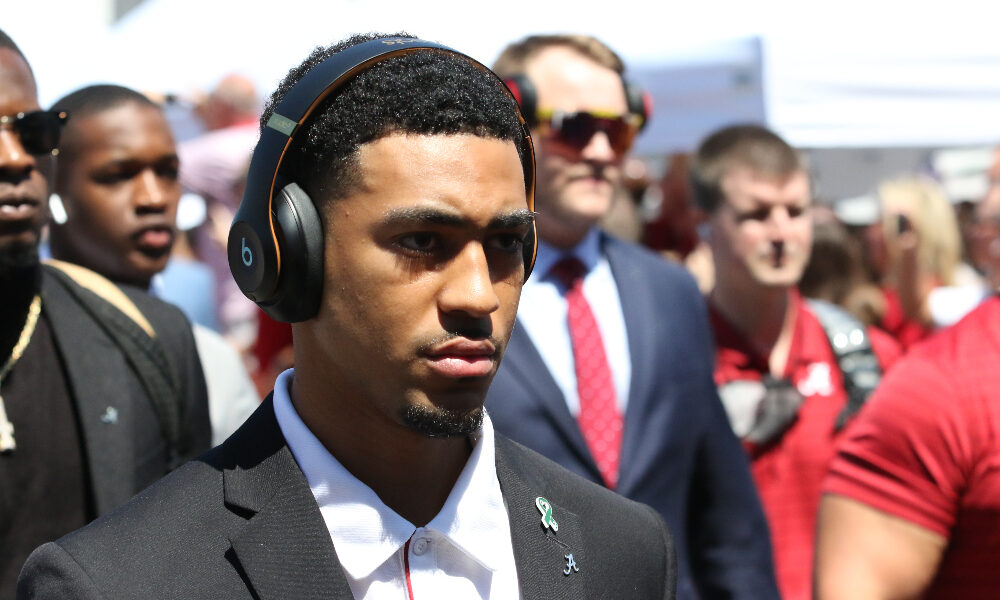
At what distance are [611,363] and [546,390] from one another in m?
0.32

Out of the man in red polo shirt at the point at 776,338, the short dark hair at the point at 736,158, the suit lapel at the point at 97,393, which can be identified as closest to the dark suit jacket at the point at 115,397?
the suit lapel at the point at 97,393

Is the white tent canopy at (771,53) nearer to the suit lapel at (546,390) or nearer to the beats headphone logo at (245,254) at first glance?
the suit lapel at (546,390)

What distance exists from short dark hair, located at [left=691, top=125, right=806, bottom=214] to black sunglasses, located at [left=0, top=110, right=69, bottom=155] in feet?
9.67

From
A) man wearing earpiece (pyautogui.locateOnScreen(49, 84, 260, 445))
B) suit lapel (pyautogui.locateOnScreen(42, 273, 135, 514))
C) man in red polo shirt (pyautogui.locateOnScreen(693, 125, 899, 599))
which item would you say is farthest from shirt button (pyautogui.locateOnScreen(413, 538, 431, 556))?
man in red polo shirt (pyautogui.locateOnScreen(693, 125, 899, 599))

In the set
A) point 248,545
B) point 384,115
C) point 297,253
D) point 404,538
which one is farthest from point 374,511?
point 384,115

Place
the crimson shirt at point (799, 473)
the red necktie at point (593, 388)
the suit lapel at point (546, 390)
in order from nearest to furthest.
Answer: the suit lapel at point (546, 390) → the red necktie at point (593, 388) → the crimson shirt at point (799, 473)

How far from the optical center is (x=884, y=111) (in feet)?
19.4

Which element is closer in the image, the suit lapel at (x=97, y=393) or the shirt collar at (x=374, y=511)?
the shirt collar at (x=374, y=511)

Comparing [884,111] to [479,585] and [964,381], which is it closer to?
[964,381]

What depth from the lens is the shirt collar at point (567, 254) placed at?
3916 millimetres

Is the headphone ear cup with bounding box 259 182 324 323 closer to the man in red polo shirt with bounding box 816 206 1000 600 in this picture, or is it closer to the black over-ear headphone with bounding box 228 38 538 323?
the black over-ear headphone with bounding box 228 38 538 323

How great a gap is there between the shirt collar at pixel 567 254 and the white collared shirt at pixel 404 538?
1906mm

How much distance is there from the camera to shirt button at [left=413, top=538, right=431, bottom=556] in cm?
193

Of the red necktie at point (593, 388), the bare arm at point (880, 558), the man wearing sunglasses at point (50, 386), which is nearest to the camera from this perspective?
the man wearing sunglasses at point (50, 386)
